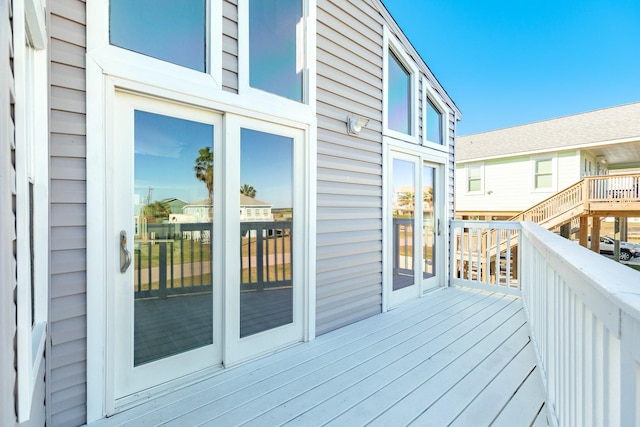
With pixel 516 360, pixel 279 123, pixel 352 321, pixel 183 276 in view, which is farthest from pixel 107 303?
pixel 516 360

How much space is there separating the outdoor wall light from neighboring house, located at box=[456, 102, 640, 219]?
11217 millimetres

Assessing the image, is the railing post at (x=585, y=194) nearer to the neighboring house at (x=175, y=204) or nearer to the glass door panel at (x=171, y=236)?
the glass door panel at (x=171, y=236)

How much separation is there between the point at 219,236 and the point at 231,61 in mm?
1266

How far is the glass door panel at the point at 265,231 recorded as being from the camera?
7.98ft

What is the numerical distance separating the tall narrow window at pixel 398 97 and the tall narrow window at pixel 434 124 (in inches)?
21.0

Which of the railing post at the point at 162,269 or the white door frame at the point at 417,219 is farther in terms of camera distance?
the white door frame at the point at 417,219

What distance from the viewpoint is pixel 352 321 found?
3.26 metres

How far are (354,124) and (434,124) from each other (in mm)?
2023

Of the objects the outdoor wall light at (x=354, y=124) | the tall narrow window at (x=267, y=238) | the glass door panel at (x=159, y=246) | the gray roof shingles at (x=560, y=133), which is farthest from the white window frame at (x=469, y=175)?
the glass door panel at (x=159, y=246)

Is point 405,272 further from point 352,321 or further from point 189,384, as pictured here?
point 189,384

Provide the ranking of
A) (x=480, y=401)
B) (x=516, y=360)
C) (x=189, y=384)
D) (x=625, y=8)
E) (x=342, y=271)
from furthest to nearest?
(x=625, y=8) < (x=342, y=271) < (x=516, y=360) < (x=189, y=384) < (x=480, y=401)

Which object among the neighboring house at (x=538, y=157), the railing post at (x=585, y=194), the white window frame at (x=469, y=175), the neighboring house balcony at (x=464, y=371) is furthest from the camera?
the white window frame at (x=469, y=175)

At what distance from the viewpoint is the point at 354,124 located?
3.20 metres

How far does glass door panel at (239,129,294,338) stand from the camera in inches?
95.8
